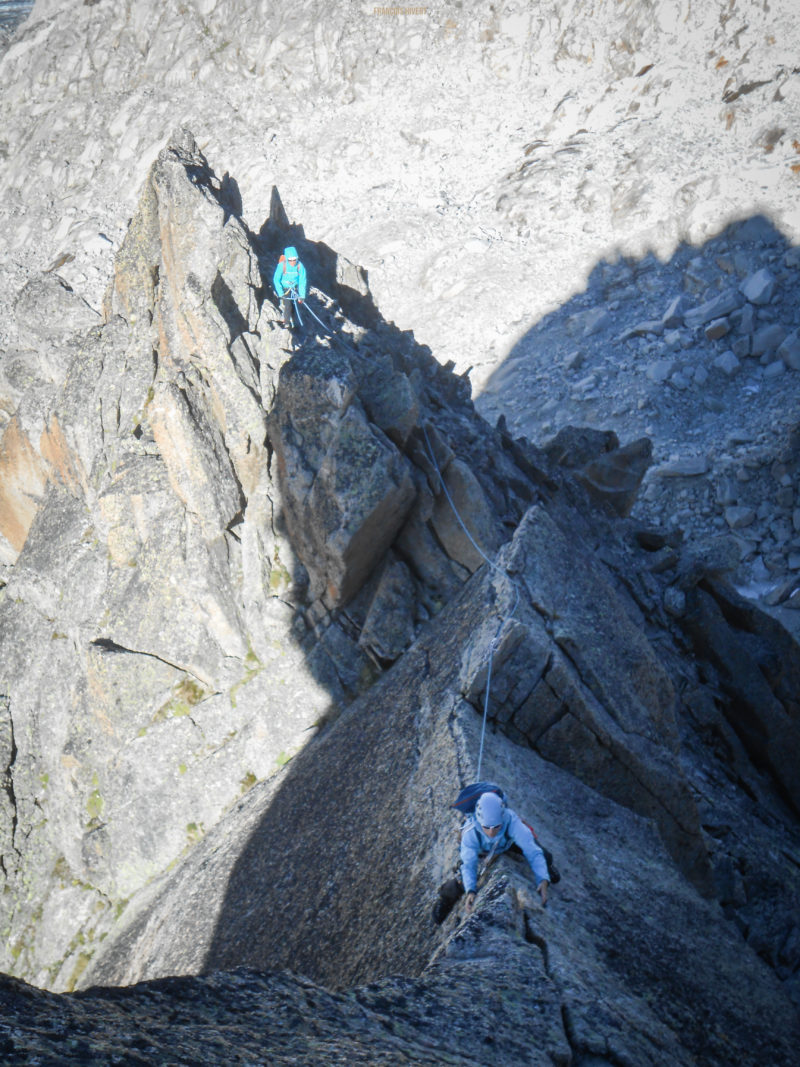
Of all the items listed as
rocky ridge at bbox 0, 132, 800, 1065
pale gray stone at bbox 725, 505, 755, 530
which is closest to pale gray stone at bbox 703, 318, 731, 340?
pale gray stone at bbox 725, 505, 755, 530

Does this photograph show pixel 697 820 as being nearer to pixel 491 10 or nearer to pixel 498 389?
pixel 498 389

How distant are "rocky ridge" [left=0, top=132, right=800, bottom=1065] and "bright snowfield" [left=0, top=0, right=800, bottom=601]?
11.9 m

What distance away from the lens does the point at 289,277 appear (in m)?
18.5

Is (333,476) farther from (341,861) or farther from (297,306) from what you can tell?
(341,861)

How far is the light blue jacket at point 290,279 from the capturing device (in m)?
18.5

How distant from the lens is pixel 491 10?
45250mm

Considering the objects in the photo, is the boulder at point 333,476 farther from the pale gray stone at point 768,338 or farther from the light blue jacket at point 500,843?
the pale gray stone at point 768,338

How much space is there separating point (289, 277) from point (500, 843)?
1472cm

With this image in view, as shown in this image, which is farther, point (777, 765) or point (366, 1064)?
point (777, 765)

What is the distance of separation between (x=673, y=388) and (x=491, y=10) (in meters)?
27.7

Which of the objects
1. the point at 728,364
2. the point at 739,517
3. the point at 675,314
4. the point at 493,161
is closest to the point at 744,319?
the point at 728,364

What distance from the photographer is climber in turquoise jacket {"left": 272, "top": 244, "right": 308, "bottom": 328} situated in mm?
18406

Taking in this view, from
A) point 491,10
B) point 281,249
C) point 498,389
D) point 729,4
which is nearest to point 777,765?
Result: point 281,249

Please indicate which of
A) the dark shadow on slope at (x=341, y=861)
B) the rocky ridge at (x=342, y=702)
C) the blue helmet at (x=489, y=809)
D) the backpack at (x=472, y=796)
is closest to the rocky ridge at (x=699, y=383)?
the rocky ridge at (x=342, y=702)
